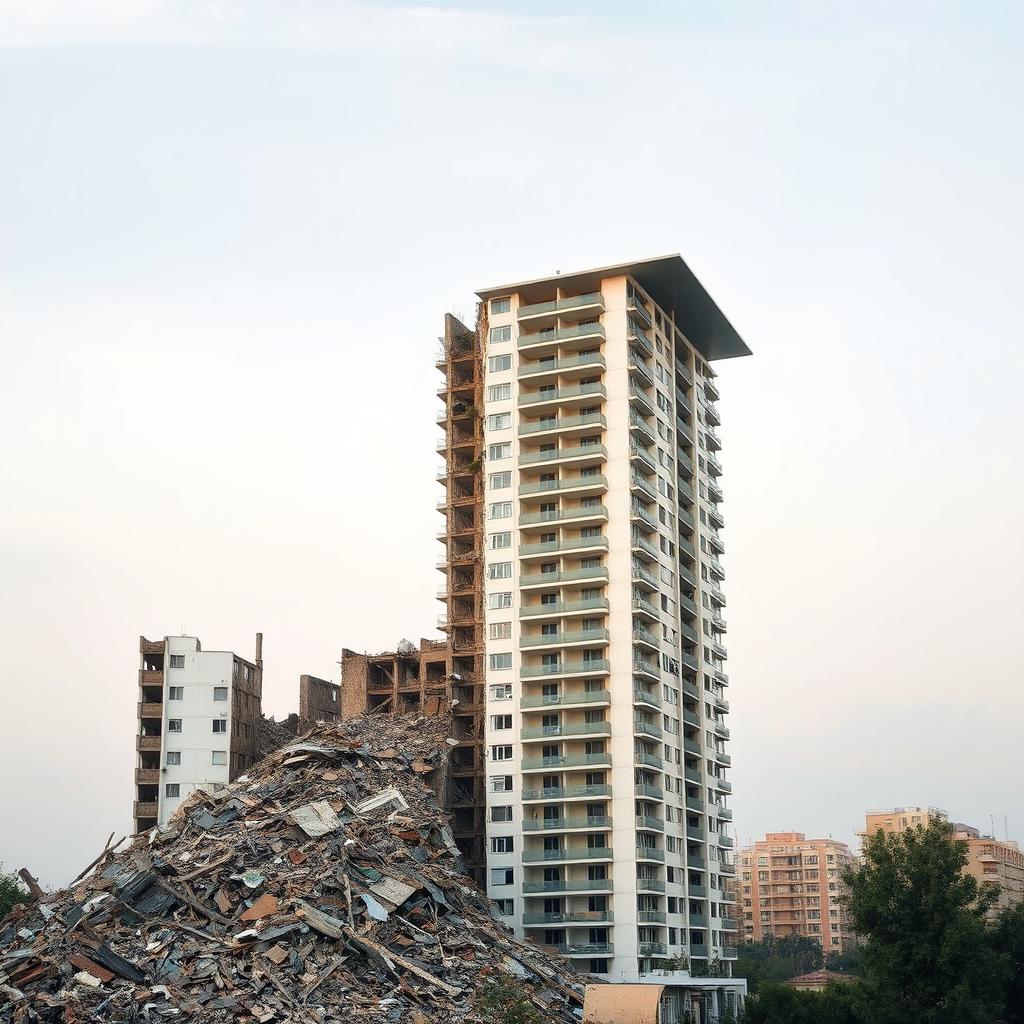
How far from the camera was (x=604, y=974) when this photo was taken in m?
89.1

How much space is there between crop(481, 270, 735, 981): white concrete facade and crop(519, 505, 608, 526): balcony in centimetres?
16

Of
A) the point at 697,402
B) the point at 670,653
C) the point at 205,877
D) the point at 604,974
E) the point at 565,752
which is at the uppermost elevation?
the point at 697,402

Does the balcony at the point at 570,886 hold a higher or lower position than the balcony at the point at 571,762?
lower

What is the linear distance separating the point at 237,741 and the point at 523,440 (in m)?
35.4

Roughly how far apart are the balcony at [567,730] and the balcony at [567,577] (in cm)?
1050

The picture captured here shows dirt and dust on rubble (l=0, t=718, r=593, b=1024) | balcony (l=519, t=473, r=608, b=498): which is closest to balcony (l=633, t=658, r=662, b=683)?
balcony (l=519, t=473, r=608, b=498)

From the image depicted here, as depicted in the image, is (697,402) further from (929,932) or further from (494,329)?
(929,932)

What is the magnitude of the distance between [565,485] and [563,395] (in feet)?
23.5

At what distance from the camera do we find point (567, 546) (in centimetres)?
9831

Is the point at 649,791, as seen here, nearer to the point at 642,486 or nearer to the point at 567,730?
the point at 567,730

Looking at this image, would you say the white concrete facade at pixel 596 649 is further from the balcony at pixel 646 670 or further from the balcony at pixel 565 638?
the balcony at pixel 646 670

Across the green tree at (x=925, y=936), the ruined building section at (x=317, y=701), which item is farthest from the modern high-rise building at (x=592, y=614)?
the green tree at (x=925, y=936)

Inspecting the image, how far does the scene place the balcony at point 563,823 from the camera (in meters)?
92.0

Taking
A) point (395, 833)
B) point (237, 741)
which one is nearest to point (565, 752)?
point (395, 833)
